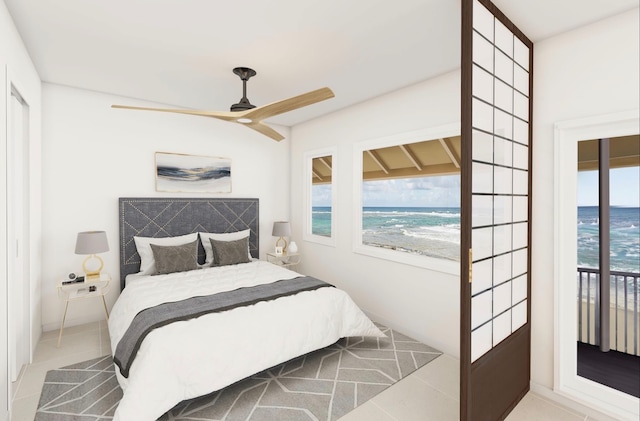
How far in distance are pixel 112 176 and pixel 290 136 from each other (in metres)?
2.71

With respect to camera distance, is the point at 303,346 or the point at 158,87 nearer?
the point at 303,346

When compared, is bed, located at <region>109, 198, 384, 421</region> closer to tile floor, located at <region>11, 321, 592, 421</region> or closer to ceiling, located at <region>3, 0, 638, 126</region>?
tile floor, located at <region>11, 321, 592, 421</region>

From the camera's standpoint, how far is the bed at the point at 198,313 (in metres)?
2.12

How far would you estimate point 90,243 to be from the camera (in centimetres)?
330

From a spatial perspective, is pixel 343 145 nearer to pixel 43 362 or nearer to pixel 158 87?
pixel 158 87

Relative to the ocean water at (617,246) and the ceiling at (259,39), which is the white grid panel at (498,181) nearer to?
the ceiling at (259,39)

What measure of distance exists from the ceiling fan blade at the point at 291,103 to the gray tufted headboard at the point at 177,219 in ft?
6.90

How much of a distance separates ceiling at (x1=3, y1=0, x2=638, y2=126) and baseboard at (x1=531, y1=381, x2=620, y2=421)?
2.66 metres

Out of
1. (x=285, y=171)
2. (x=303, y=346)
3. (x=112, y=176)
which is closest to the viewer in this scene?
(x=303, y=346)

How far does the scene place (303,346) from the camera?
8.96 ft

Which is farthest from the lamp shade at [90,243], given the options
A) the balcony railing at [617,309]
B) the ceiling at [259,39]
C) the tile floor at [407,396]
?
the balcony railing at [617,309]

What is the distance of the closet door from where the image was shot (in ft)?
6.09

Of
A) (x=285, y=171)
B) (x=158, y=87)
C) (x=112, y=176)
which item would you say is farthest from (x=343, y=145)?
(x=112, y=176)

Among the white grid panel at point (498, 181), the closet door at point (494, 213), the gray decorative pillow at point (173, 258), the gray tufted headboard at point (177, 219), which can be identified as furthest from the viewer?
the gray tufted headboard at point (177, 219)
